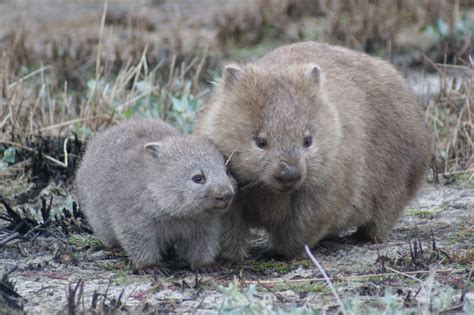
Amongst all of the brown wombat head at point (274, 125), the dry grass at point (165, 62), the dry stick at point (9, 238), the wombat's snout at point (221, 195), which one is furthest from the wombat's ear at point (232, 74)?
the dry grass at point (165, 62)

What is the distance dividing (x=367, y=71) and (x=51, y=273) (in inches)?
109

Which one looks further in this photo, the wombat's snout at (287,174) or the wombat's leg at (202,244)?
the wombat's leg at (202,244)

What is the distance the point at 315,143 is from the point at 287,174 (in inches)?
14.9

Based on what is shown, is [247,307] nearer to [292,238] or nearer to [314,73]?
[292,238]

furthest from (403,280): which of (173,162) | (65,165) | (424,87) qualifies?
(424,87)

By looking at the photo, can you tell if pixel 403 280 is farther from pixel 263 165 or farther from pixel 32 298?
pixel 32 298

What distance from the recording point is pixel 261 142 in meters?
6.04

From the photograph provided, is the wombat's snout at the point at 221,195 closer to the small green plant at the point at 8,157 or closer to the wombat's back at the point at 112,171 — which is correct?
the wombat's back at the point at 112,171

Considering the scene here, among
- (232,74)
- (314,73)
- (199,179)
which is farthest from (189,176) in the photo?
(314,73)

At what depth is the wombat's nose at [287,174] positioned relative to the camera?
5.87 meters

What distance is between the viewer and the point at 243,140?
6148mm

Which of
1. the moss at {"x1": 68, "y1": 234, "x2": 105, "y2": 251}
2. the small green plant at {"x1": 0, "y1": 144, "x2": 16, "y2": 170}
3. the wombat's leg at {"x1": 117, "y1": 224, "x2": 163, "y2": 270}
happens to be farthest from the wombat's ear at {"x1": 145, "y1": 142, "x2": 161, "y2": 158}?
the small green plant at {"x1": 0, "y1": 144, "x2": 16, "y2": 170}

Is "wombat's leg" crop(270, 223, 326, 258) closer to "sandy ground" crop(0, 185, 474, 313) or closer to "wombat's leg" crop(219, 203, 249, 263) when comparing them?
"sandy ground" crop(0, 185, 474, 313)

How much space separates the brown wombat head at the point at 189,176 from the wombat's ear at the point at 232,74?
1.48 feet
